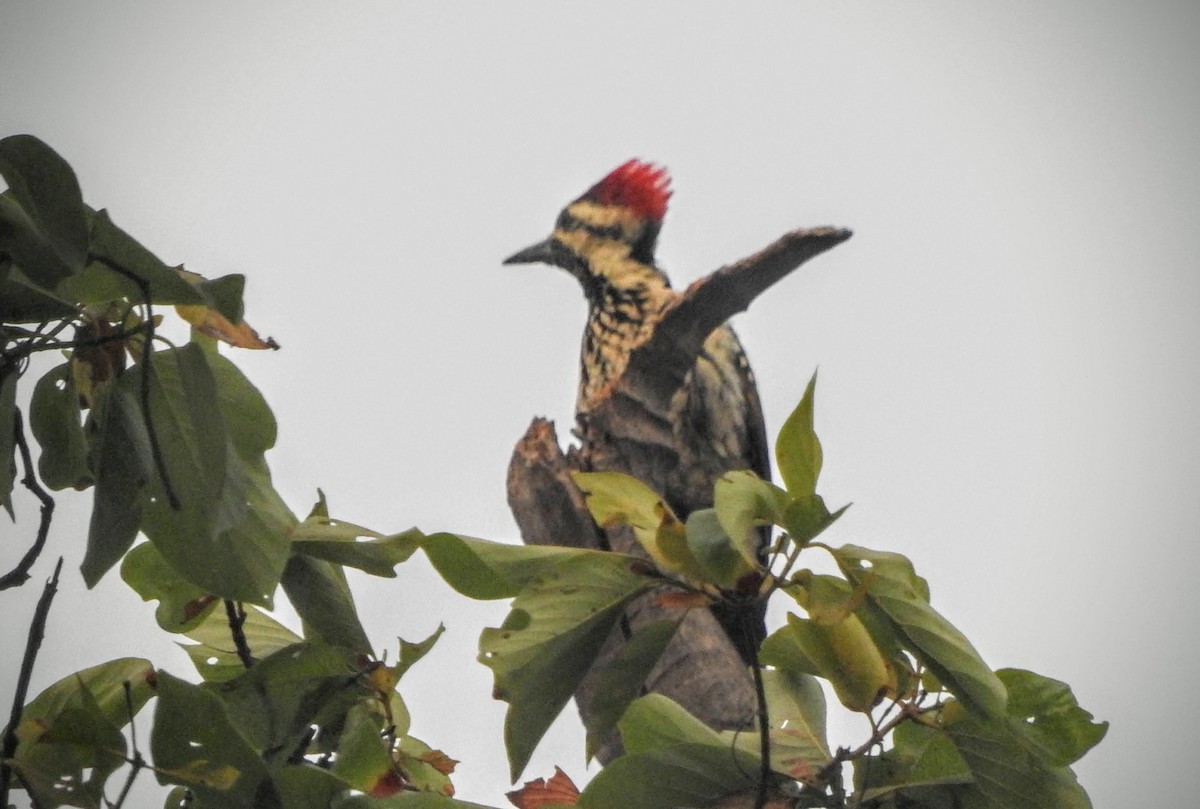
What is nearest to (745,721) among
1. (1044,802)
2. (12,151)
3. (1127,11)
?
(1044,802)

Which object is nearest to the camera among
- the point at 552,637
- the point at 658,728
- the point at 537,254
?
the point at 552,637

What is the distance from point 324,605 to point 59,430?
1.13ft

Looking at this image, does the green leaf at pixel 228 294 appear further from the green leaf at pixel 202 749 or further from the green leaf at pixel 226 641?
the green leaf at pixel 226 641

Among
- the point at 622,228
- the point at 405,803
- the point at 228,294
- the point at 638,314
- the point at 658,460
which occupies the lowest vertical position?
the point at 405,803

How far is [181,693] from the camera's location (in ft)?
3.33

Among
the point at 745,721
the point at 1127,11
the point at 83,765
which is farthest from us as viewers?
the point at 1127,11

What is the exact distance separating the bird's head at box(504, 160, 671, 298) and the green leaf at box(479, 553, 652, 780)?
9.64 ft

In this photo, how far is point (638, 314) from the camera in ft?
13.0

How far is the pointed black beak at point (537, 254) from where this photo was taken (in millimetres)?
4402

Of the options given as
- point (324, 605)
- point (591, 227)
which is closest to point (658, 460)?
point (324, 605)

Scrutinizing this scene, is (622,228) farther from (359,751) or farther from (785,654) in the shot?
(359,751)

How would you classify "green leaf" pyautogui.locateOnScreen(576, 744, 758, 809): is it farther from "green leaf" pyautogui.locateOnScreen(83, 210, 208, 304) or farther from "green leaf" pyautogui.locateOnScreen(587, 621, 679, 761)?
"green leaf" pyautogui.locateOnScreen(83, 210, 208, 304)

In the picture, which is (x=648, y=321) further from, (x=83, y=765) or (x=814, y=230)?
(x=83, y=765)

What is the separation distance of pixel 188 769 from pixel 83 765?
150 mm
